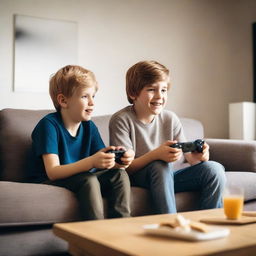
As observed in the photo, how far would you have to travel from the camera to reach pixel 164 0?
3.80 meters

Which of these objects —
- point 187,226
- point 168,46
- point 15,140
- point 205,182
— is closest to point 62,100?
point 15,140

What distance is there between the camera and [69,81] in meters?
2.13

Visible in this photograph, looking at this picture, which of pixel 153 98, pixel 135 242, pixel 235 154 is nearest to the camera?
pixel 135 242

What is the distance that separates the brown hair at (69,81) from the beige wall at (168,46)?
1.09 metres

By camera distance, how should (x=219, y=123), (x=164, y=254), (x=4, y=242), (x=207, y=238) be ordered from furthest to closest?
(x=219, y=123) → (x=4, y=242) → (x=207, y=238) → (x=164, y=254)

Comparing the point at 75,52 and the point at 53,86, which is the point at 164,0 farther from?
the point at 53,86

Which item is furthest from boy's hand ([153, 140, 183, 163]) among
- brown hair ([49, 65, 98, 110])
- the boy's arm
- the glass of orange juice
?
the glass of orange juice

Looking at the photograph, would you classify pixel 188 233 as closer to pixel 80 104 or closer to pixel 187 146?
pixel 187 146

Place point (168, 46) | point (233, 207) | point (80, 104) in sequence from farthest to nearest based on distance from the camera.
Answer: point (168, 46)
point (80, 104)
point (233, 207)

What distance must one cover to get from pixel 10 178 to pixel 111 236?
1.28 m

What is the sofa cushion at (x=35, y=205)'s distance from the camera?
172 cm

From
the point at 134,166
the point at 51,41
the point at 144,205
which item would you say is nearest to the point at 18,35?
the point at 51,41

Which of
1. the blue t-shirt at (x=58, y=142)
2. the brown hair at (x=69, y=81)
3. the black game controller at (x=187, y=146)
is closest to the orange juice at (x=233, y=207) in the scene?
the black game controller at (x=187, y=146)

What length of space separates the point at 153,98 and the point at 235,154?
0.67m
